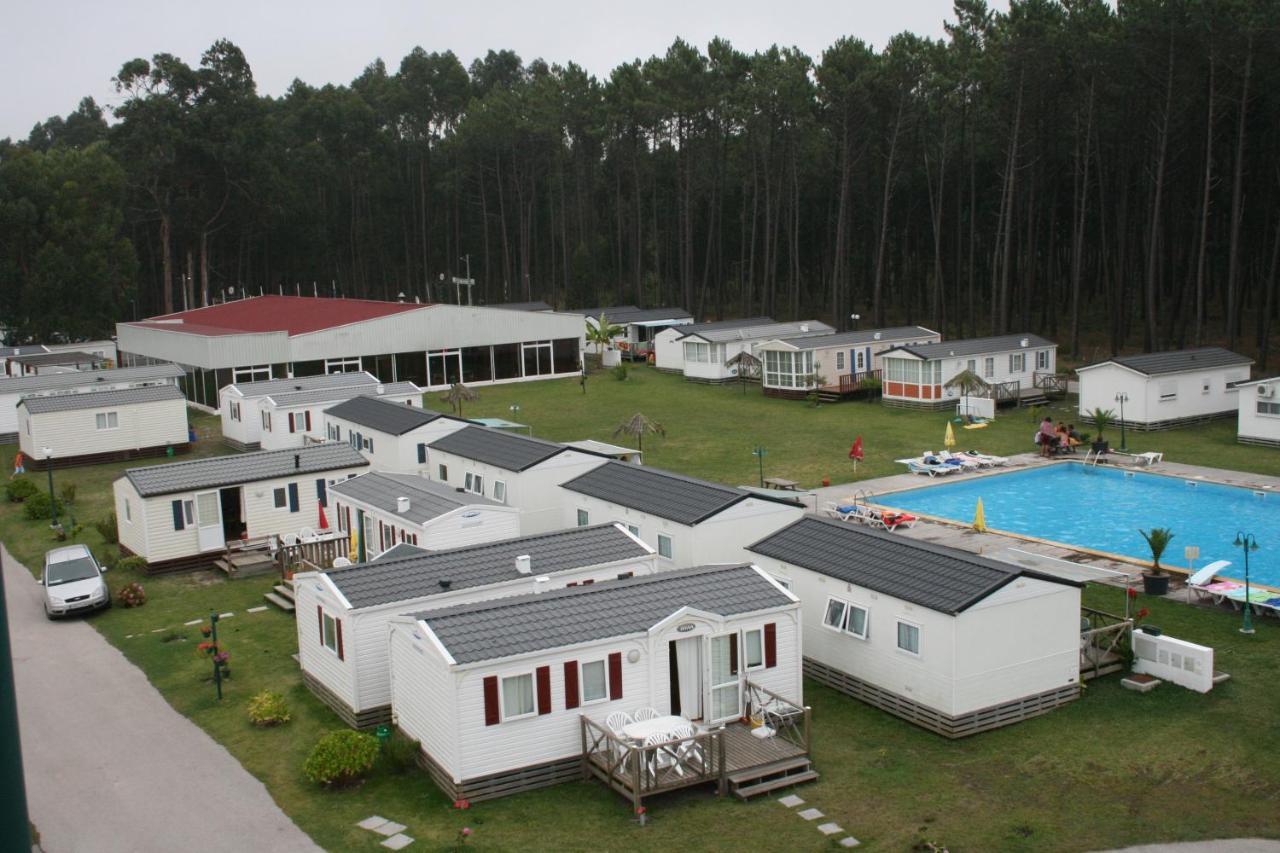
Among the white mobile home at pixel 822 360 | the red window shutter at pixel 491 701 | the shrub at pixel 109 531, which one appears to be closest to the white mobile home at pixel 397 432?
the shrub at pixel 109 531

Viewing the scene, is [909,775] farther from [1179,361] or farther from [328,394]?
[1179,361]

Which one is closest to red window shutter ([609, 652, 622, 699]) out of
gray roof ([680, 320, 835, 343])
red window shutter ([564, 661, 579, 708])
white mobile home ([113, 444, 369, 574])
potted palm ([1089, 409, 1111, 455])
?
red window shutter ([564, 661, 579, 708])

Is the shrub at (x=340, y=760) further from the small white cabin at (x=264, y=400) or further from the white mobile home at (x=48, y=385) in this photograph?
the white mobile home at (x=48, y=385)

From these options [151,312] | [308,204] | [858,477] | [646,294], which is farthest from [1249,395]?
[151,312]

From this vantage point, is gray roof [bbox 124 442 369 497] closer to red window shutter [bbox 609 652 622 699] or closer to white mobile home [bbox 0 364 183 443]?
red window shutter [bbox 609 652 622 699]

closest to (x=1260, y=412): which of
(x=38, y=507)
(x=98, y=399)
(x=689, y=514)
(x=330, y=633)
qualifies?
(x=689, y=514)
